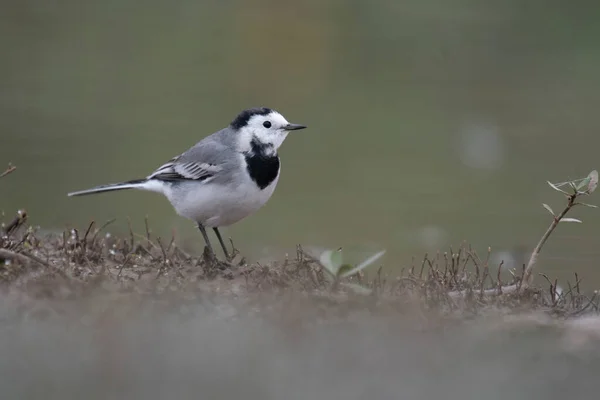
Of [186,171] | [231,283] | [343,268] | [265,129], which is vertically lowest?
[231,283]

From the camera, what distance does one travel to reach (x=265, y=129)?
785cm

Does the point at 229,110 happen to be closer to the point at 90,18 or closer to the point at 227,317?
the point at 90,18

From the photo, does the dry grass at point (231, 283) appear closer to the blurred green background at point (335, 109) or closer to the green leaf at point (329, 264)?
the green leaf at point (329, 264)

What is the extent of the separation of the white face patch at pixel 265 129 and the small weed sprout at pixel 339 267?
183cm

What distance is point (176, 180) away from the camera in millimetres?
7914

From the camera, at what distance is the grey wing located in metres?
7.62

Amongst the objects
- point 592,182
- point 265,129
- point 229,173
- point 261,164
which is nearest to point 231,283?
point 229,173

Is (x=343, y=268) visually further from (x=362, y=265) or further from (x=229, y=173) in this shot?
(x=229, y=173)

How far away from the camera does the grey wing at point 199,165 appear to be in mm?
7617

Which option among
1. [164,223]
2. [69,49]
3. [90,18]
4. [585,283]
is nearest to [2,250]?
[585,283]

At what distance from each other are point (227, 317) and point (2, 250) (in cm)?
165

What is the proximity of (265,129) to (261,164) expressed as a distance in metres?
0.35

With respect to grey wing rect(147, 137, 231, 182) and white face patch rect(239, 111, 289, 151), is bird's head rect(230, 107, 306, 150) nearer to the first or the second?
white face patch rect(239, 111, 289, 151)

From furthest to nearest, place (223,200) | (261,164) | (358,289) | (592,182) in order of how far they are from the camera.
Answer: (261,164) < (223,200) < (592,182) < (358,289)
